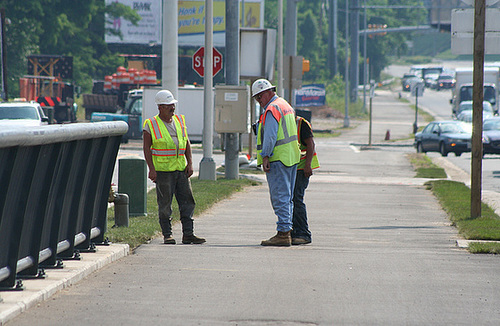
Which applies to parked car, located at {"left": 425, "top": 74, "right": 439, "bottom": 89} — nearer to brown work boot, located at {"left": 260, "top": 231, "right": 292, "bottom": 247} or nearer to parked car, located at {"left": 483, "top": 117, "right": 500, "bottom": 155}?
parked car, located at {"left": 483, "top": 117, "right": 500, "bottom": 155}

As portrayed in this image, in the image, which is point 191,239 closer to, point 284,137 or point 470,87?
point 284,137

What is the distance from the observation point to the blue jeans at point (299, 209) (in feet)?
33.9

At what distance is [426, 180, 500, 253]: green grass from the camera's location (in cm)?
1009

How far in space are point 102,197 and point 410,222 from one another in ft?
18.4

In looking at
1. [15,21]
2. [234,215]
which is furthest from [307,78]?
[234,215]

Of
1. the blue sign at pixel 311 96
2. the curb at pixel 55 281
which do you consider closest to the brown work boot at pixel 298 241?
the curb at pixel 55 281

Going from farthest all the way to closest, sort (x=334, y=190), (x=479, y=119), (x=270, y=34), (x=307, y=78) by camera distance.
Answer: (x=307, y=78) → (x=270, y=34) → (x=334, y=190) → (x=479, y=119)

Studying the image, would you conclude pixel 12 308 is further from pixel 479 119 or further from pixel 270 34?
pixel 270 34

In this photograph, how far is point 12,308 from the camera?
6.18m

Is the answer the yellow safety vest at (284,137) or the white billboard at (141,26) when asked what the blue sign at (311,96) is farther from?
the yellow safety vest at (284,137)

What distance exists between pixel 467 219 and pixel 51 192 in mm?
7013

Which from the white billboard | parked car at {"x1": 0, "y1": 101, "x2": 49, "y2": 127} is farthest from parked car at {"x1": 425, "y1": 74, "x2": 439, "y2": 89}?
parked car at {"x1": 0, "y1": 101, "x2": 49, "y2": 127}

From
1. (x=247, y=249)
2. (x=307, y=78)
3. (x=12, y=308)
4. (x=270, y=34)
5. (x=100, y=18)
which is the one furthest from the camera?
(x=307, y=78)

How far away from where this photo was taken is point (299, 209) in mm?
10430
